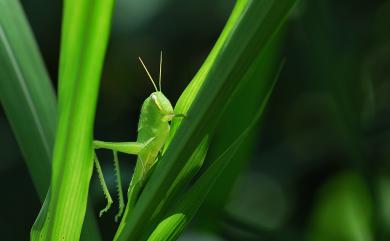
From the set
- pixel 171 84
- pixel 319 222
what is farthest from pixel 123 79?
pixel 319 222

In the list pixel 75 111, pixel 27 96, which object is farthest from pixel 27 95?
pixel 75 111

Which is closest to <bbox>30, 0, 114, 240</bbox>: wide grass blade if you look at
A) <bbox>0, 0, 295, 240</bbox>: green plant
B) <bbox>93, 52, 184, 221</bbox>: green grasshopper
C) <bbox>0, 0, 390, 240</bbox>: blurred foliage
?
<bbox>0, 0, 295, 240</bbox>: green plant

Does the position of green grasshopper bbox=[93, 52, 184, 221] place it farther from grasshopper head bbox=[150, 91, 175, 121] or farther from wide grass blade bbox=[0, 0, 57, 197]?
wide grass blade bbox=[0, 0, 57, 197]

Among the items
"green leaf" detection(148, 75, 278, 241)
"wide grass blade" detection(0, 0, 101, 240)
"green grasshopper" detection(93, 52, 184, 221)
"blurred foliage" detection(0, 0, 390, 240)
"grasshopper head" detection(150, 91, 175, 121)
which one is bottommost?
"blurred foliage" detection(0, 0, 390, 240)

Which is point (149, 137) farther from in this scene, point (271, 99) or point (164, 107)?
point (271, 99)

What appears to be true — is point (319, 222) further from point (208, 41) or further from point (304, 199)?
point (208, 41)

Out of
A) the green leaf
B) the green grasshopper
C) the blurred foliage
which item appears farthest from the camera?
the blurred foliage
